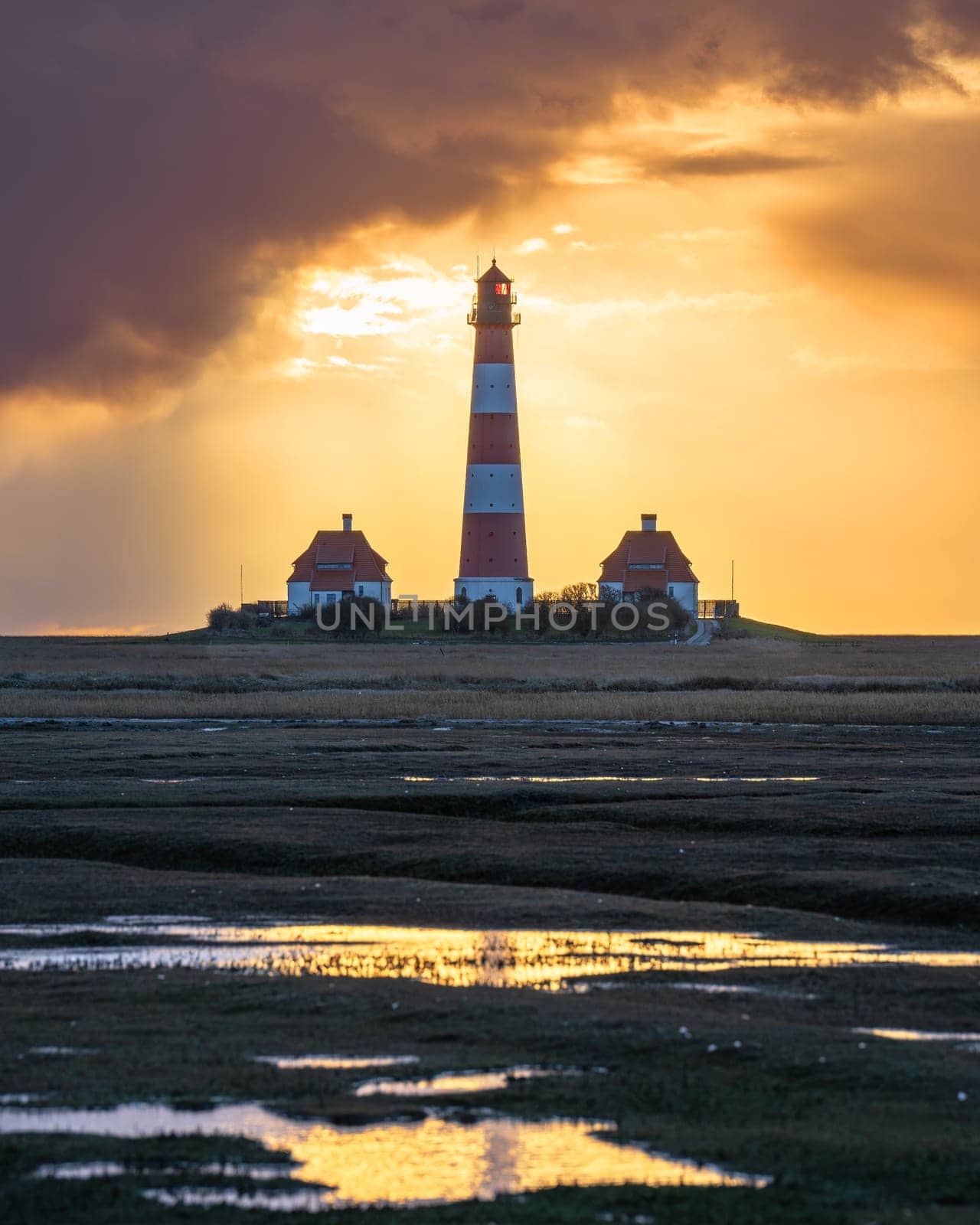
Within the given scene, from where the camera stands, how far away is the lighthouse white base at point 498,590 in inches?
3287

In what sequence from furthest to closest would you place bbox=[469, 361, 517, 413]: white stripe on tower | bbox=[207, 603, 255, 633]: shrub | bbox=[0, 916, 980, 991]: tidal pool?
bbox=[207, 603, 255, 633]: shrub → bbox=[469, 361, 517, 413]: white stripe on tower → bbox=[0, 916, 980, 991]: tidal pool

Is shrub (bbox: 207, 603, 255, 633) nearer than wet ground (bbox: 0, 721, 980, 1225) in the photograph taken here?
No

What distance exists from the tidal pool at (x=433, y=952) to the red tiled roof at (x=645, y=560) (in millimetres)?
89740

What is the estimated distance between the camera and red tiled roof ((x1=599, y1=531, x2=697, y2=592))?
10381 cm

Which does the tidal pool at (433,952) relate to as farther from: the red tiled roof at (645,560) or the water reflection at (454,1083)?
the red tiled roof at (645,560)

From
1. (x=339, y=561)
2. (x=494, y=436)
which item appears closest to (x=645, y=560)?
(x=339, y=561)

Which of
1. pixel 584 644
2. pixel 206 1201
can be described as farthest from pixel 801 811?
pixel 584 644

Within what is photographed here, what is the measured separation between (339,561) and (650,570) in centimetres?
1945

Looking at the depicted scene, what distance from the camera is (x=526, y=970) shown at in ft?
40.1

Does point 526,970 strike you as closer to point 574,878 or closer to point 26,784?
point 574,878

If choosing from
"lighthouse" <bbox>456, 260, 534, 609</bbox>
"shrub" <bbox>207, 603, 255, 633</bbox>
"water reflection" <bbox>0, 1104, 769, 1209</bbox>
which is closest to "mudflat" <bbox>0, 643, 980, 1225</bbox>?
"water reflection" <bbox>0, 1104, 769, 1209</bbox>

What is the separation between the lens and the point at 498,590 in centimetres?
8400

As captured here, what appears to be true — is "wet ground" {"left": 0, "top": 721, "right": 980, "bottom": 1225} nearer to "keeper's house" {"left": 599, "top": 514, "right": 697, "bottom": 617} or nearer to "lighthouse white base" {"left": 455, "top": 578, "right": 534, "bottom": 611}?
"lighthouse white base" {"left": 455, "top": 578, "right": 534, "bottom": 611}

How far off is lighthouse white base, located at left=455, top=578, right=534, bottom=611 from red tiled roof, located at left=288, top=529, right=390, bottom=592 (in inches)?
707
